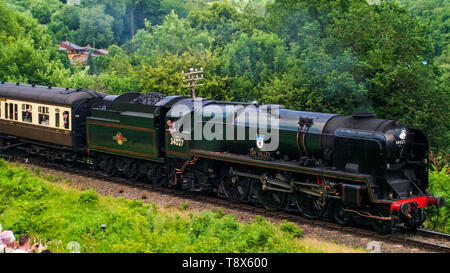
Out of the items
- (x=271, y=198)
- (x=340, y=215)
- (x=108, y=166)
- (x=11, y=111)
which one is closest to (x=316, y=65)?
(x=108, y=166)

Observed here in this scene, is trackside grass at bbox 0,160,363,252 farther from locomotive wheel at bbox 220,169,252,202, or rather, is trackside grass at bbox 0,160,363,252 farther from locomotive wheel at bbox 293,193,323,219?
locomotive wheel at bbox 220,169,252,202

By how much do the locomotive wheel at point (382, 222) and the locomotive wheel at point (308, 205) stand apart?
190cm

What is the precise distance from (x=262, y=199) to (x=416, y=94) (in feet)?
41.8

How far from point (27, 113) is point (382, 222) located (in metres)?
17.7

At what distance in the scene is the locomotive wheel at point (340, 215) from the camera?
1653 centimetres

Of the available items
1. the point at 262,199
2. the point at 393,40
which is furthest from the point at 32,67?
the point at 262,199

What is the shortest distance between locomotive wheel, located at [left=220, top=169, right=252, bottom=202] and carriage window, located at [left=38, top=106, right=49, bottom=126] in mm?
9891

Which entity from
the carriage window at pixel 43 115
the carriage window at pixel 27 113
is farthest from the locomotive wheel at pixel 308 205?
the carriage window at pixel 27 113

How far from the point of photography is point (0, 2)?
62.9 m

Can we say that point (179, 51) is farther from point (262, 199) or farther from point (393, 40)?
point (262, 199)

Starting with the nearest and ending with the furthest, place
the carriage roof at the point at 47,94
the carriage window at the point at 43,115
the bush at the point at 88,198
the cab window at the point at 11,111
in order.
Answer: the bush at the point at 88,198
the carriage roof at the point at 47,94
the carriage window at the point at 43,115
the cab window at the point at 11,111

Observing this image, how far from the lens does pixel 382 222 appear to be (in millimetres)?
15734

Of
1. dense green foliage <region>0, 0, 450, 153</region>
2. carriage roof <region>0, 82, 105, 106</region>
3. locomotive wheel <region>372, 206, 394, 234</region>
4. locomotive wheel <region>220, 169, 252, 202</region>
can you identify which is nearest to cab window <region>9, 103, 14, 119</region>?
carriage roof <region>0, 82, 105, 106</region>

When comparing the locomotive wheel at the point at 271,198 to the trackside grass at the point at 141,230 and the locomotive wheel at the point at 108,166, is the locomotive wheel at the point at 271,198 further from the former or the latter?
the locomotive wheel at the point at 108,166
